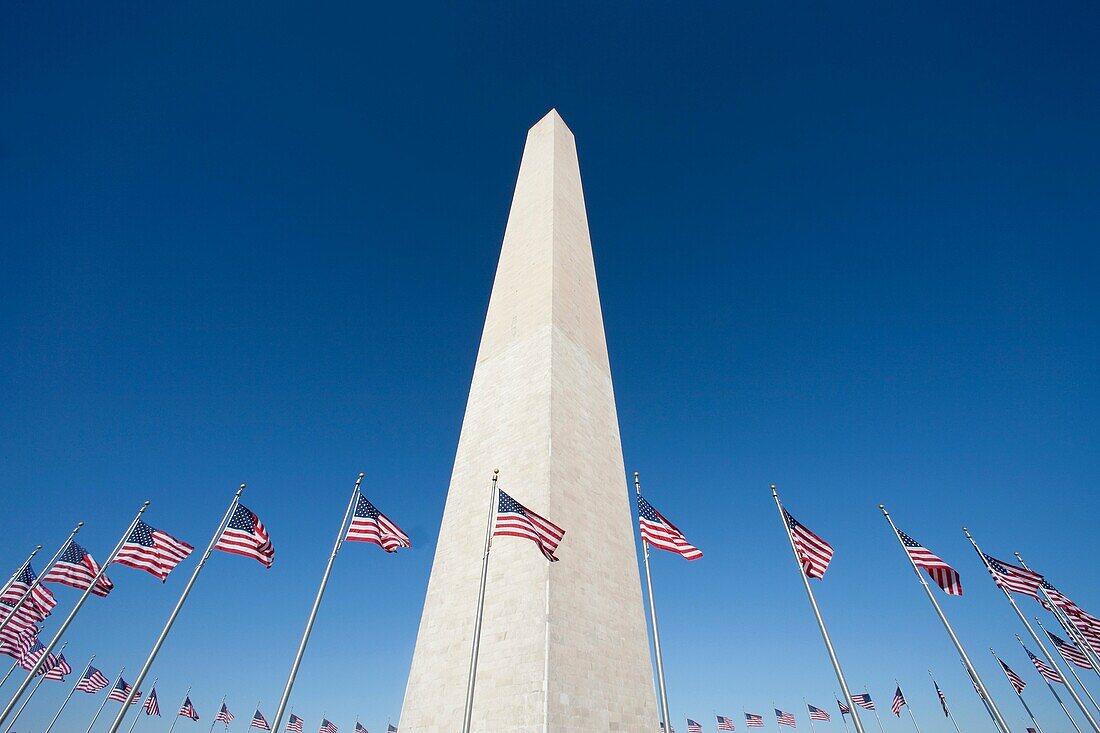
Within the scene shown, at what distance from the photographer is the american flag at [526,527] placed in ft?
35.0

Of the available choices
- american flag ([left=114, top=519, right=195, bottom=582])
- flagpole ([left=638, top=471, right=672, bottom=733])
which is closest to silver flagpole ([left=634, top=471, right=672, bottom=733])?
flagpole ([left=638, top=471, right=672, bottom=733])

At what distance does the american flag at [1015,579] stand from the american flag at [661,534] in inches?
431

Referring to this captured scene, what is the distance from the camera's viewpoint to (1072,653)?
21.2 meters

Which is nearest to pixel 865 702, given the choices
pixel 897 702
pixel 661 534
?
pixel 897 702

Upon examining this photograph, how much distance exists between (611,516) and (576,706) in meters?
5.83

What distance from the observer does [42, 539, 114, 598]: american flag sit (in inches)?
557

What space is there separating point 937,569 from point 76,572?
2115 centimetres

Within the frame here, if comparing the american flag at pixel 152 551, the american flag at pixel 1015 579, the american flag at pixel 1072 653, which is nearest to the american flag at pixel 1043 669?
the american flag at pixel 1072 653

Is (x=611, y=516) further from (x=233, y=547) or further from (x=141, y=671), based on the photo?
(x=141, y=671)

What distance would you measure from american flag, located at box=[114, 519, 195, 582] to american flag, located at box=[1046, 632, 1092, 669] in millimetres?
29414

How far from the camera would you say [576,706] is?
469 inches

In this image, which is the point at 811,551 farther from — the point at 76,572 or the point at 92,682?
the point at 92,682

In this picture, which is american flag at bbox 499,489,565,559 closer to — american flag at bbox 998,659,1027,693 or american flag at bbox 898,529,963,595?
american flag at bbox 898,529,963,595

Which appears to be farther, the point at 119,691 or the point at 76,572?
the point at 119,691
